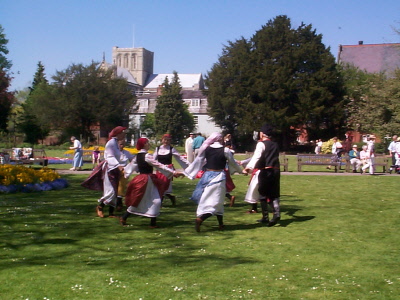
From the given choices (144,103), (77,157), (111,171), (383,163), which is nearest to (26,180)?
(111,171)

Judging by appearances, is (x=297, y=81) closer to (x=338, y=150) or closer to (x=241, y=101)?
(x=241, y=101)

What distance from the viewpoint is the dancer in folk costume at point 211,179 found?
398 inches

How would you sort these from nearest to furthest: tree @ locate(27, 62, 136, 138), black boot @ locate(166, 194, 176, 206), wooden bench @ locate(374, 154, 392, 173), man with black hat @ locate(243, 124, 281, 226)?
man with black hat @ locate(243, 124, 281, 226)
black boot @ locate(166, 194, 176, 206)
wooden bench @ locate(374, 154, 392, 173)
tree @ locate(27, 62, 136, 138)

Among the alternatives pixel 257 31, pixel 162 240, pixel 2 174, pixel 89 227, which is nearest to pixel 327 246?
pixel 162 240

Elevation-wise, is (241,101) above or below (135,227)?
above

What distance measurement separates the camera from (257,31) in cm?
6075

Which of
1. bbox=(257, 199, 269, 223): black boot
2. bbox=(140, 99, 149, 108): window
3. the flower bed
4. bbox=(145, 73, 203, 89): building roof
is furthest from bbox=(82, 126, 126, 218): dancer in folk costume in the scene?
bbox=(145, 73, 203, 89): building roof

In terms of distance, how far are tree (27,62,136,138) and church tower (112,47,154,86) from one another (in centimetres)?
7096

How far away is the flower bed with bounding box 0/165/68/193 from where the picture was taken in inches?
629

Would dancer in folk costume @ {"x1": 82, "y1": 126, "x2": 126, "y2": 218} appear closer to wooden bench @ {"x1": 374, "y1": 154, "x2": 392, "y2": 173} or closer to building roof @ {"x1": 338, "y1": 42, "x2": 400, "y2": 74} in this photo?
wooden bench @ {"x1": 374, "y1": 154, "x2": 392, "y2": 173}

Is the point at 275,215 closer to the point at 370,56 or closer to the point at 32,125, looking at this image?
the point at 32,125

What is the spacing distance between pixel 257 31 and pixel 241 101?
8309 mm

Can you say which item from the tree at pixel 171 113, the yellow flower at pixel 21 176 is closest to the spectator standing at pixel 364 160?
the yellow flower at pixel 21 176

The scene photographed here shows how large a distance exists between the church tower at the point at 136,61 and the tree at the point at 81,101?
7096cm
